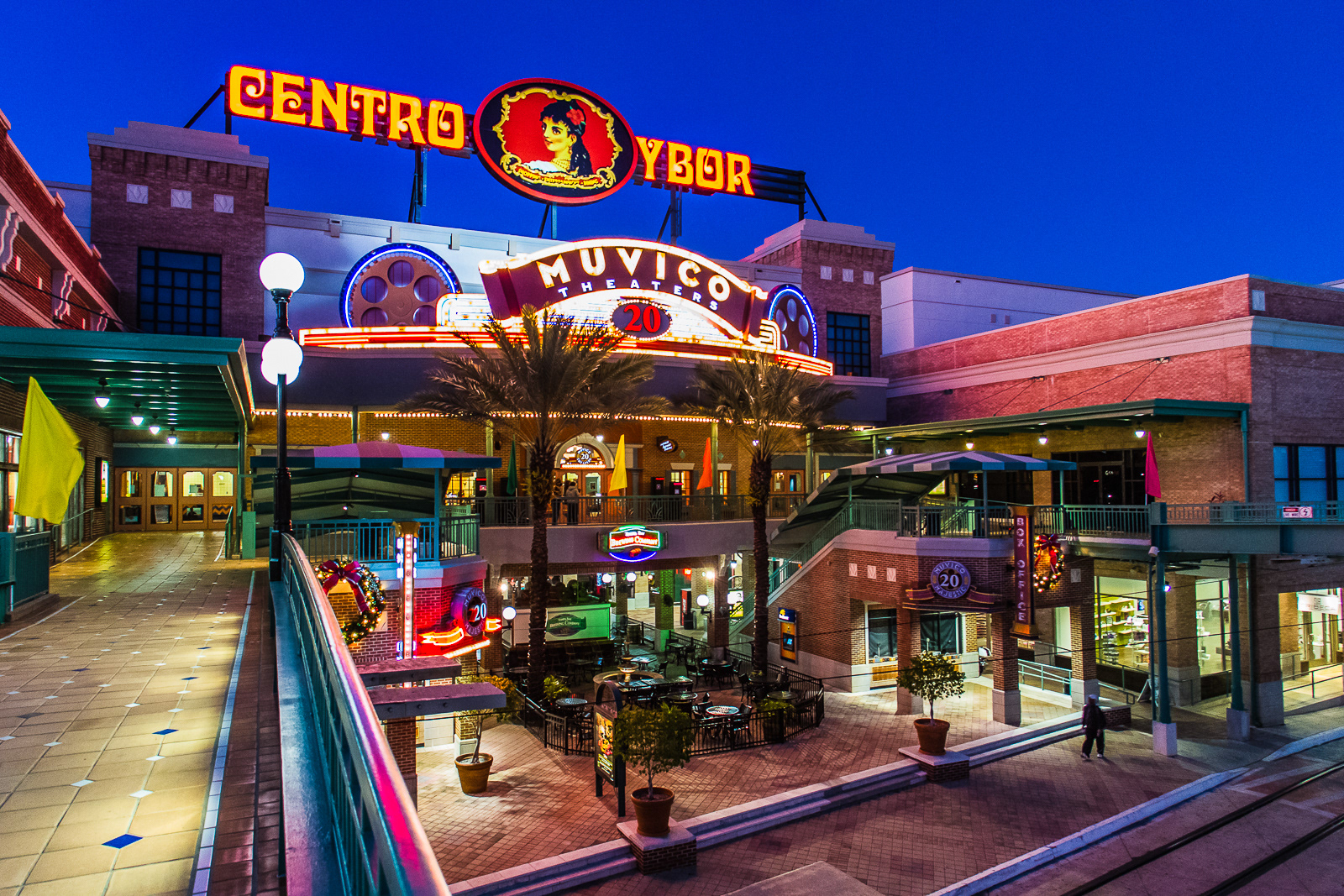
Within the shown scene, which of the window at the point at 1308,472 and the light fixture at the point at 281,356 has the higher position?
the light fixture at the point at 281,356

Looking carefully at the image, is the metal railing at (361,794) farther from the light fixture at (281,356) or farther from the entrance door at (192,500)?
the entrance door at (192,500)

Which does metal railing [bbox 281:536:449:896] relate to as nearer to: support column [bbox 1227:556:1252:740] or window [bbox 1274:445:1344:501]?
support column [bbox 1227:556:1252:740]

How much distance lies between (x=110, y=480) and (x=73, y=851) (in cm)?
3022

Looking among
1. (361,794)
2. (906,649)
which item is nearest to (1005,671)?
(906,649)

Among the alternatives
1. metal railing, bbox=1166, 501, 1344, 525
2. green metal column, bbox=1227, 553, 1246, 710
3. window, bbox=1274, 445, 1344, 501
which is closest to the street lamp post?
metal railing, bbox=1166, 501, 1344, 525

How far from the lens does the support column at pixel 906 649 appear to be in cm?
2308

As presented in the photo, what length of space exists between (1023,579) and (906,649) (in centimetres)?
396

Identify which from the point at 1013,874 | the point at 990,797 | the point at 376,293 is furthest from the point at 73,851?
the point at 376,293

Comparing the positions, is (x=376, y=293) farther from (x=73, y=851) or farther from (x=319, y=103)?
(x=73, y=851)

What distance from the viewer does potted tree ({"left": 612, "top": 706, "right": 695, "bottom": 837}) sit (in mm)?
14141

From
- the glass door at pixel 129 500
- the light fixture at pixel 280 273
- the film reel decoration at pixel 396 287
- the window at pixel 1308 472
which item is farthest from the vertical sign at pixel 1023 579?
the glass door at pixel 129 500

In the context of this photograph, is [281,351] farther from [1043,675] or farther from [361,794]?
[1043,675]

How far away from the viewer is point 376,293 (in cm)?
2862

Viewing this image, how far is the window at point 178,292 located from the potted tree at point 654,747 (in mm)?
24105
